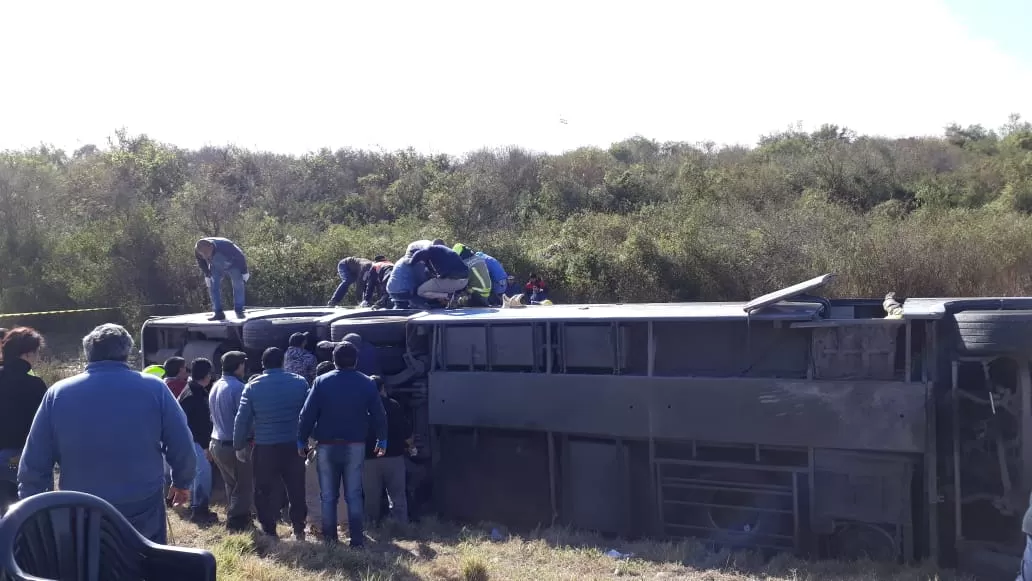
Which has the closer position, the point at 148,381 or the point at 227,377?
the point at 148,381

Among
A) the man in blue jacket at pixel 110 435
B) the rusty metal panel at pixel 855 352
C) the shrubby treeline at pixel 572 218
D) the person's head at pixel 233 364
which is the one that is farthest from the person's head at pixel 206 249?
the shrubby treeline at pixel 572 218

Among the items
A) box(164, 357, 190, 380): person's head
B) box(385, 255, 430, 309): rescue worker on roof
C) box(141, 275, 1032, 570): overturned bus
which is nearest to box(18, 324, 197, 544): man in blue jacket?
box(141, 275, 1032, 570): overturned bus

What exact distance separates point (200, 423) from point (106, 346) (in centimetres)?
389

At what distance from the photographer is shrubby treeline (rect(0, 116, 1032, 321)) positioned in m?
19.1

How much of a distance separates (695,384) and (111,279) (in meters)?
21.4

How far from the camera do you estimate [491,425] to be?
27.9 feet

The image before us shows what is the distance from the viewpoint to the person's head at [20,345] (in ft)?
19.7

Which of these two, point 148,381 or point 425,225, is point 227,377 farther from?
point 425,225

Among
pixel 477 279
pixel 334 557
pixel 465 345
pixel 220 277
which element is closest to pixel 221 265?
pixel 220 277

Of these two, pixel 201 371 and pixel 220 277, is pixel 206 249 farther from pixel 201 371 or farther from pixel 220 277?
pixel 201 371

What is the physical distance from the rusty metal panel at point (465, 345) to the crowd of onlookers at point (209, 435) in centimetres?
76

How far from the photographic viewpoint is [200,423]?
27.5 feet

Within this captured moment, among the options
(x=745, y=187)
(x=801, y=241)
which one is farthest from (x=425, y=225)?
(x=801, y=241)

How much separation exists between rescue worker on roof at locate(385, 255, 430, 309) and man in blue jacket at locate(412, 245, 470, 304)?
54mm
